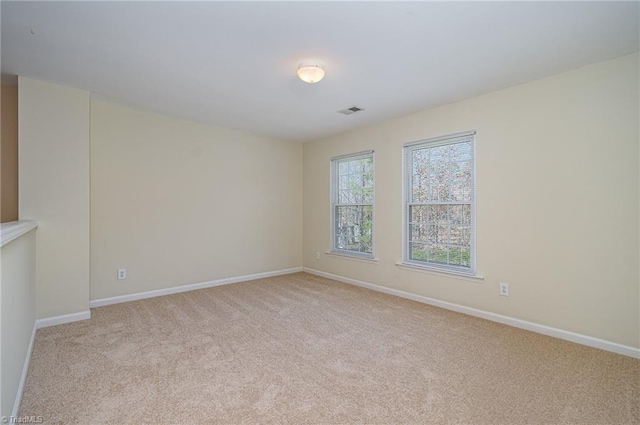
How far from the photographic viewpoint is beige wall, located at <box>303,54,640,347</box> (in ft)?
8.47

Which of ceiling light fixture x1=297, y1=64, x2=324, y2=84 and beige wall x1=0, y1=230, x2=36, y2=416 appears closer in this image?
beige wall x1=0, y1=230, x2=36, y2=416

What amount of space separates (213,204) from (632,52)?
4.95 m

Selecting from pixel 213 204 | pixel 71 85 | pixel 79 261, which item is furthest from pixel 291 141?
pixel 79 261

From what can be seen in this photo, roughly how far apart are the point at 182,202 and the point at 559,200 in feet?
14.9

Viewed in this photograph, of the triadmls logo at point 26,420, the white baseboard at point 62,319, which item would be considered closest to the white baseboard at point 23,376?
the triadmls logo at point 26,420

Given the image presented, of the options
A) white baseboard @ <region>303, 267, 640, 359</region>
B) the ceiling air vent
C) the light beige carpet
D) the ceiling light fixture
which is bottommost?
the light beige carpet

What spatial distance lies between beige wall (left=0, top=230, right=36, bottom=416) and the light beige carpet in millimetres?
218

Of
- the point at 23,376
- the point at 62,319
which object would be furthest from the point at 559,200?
the point at 62,319

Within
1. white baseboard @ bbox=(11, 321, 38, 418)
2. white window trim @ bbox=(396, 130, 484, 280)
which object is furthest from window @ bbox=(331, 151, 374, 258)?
white baseboard @ bbox=(11, 321, 38, 418)

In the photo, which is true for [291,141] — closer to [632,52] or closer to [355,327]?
[355,327]

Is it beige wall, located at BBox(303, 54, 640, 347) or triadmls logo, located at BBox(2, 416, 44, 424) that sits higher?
beige wall, located at BBox(303, 54, 640, 347)

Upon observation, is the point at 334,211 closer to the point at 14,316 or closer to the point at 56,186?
the point at 56,186

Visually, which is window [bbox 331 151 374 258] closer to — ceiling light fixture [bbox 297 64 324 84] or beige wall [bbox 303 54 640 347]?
beige wall [bbox 303 54 640 347]

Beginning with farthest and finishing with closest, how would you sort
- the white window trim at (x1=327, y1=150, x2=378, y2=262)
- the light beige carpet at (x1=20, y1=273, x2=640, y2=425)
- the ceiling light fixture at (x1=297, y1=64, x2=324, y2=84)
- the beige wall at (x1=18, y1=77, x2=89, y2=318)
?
the white window trim at (x1=327, y1=150, x2=378, y2=262) < the beige wall at (x1=18, y1=77, x2=89, y2=318) < the ceiling light fixture at (x1=297, y1=64, x2=324, y2=84) < the light beige carpet at (x1=20, y1=273, x2=640, y2=425)
